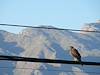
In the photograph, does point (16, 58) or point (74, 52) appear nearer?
point (16, 58)

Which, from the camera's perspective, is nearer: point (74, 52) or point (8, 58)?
point (8, 58)

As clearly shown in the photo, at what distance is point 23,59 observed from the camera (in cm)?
867

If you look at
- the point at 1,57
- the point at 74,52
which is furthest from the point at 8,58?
the point at 74,52

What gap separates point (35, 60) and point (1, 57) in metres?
0.89

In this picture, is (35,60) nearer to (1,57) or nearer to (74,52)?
(1,57)

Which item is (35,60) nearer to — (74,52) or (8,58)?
(8,58)

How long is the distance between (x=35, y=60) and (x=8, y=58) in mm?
697

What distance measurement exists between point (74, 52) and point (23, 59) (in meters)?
5.16

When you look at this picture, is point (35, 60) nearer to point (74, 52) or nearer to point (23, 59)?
point (23, 59)

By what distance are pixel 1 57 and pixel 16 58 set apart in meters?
0.40

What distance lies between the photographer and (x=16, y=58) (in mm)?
8672

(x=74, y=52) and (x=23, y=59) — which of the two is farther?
(x=74, y=52)

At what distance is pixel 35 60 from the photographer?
866cm

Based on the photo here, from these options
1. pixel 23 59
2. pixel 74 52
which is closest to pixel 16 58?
pixel 23 59
